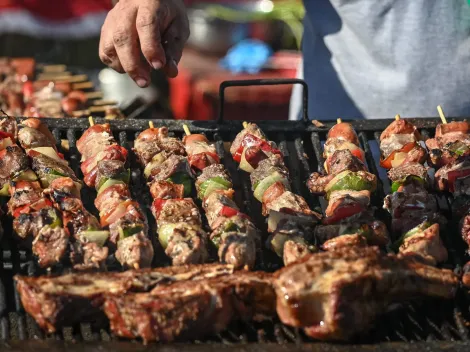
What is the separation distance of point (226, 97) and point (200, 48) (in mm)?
1160

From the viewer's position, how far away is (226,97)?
911cm

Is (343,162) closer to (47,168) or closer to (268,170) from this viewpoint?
(268,170)

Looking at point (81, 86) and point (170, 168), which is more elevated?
point (81, 86)

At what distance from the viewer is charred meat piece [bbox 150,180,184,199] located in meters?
4.25

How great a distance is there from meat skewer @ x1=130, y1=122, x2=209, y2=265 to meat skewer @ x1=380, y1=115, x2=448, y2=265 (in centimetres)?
95

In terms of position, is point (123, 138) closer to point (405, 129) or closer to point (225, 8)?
point (405, 129)

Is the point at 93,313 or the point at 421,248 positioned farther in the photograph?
the point at 421,248

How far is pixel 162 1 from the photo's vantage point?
15.4 feet

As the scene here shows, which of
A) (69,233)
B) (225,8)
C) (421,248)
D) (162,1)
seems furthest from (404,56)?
(225,8)

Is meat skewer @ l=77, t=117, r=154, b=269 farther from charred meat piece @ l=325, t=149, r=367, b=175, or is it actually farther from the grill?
charred meat piece @ l=325, t=149, r=367, b=175

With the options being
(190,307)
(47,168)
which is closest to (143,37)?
(47,168)

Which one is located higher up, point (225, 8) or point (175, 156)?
point (225, 8)

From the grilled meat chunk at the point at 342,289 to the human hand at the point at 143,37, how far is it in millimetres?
1664

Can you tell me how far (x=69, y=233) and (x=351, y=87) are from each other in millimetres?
3025
